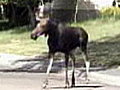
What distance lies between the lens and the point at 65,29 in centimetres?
1015

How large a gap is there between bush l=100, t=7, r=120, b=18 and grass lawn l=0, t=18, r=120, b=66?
1.07m

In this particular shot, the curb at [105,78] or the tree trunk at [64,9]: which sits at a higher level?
the curb at [105,78]

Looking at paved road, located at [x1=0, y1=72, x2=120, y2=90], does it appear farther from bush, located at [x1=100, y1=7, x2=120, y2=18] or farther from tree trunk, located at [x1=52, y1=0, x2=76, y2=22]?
tree trunk, located at [x1=52, y1=0, x2=76, y2=22]

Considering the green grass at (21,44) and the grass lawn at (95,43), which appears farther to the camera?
the green grass at (21,44)

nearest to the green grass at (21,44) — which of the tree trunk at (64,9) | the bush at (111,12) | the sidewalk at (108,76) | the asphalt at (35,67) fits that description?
the asphalt at (35,67)

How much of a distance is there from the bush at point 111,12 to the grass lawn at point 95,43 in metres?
1.07

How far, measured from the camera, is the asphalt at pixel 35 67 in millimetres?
12560

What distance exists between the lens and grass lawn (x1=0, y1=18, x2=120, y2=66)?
16281mm

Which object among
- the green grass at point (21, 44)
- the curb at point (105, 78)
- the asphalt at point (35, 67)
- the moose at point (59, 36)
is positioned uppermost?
the moose at point (59, 36)

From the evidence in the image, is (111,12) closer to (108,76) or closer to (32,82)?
(108,76)

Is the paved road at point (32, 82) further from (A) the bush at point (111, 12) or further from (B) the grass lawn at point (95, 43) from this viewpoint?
(A) the bush at point (111, 12)

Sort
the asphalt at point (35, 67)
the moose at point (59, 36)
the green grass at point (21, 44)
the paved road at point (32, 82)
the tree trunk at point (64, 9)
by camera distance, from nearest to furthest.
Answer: the moose at point (59, 36)
the paved road at point (32, 82)
the asphalt at point (35, 67)
the green grass at point (21, 44)
the tree trunk at point (64, 9)

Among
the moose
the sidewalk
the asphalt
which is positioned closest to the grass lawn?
the asphalt

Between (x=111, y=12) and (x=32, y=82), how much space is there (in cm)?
1507
